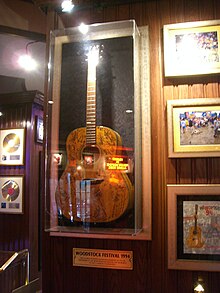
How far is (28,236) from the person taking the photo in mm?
4148

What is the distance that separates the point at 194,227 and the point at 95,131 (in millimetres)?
823

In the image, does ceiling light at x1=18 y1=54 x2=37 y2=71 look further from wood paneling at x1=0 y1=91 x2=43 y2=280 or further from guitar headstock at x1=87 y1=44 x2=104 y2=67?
guitar headstock at x1=87 y1=44 x2=104 y2=67

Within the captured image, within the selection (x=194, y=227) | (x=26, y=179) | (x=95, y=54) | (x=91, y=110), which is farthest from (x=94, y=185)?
(x=26, y=179)

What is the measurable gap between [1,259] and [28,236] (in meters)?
1.57

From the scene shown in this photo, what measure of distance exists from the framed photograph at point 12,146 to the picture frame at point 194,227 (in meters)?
2.74

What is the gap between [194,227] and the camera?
190cm

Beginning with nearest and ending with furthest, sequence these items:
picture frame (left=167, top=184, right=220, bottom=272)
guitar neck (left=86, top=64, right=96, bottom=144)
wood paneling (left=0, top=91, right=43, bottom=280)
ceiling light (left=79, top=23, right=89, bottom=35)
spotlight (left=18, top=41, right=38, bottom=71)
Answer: picture frame (left=167, top=184, right=220, bottom=272) → guitar neck (left=86, top=64, right=96, bottom=144) → ceiling light (left=79, top=23, right=89, bottom=35) → spotlight (left=18, top=41, right=38, bottom=71) → wood paneling (left=0, top=91, right=43, bottom=280)

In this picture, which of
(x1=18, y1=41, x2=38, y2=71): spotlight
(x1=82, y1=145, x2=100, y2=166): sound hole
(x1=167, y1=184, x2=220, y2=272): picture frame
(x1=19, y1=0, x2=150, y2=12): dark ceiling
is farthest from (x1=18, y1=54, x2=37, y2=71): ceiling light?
(x1=167, y1=184, x2=220, y2=272): picture frame

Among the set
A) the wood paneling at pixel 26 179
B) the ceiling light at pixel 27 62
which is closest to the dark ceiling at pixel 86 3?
the ceiling light at pixel 27 62

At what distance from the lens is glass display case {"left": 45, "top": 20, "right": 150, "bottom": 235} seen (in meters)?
1.94

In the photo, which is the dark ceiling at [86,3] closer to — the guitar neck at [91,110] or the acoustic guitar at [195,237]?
the guitar neck at [91,110]

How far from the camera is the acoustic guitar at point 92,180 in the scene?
1919 millimetres

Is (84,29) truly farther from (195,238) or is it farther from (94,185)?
(195,238)

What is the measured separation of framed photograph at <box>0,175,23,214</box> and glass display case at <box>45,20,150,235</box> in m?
2.23
